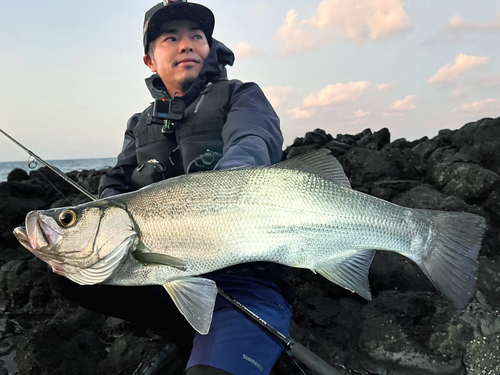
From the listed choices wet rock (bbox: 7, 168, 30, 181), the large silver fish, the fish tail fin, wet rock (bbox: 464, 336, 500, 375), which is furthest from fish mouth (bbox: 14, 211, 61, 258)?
wet rock (bbox: 7, 168, 30, 181)

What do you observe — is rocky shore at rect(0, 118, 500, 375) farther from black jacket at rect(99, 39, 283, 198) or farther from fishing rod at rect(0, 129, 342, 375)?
black jacket at rect(99, 39, 283, 198)

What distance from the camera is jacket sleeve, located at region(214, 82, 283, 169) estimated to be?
98.3 inches

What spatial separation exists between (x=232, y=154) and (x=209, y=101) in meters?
1.08

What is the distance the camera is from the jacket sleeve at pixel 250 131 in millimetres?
2498

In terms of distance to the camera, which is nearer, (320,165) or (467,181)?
(320,165)

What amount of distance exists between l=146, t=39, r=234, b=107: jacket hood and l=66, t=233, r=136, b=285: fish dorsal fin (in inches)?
75.2

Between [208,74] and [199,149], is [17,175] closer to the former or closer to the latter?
[208,74]

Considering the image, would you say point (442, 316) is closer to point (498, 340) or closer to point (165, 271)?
point (498, 340)

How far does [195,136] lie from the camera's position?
11.0ft

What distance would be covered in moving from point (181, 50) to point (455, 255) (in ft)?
10.0

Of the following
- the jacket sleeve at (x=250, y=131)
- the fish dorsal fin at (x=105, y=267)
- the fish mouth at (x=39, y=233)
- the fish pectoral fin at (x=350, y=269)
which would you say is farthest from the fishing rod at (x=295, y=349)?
the fish mouth at (x=39, y=233)

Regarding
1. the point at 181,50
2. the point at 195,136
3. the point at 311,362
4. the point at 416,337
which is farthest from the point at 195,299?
the point at 181,50

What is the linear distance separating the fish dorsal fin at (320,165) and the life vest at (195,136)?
1.18 metres

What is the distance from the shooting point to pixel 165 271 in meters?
2.10
